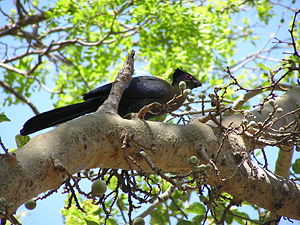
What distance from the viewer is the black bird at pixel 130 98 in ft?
10.4

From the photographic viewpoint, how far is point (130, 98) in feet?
13.0

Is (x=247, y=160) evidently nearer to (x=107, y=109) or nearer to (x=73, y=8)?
(x=107, y=109)

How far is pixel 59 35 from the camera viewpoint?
671cm

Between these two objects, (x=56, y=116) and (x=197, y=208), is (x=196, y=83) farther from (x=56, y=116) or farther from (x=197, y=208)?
(x=197, y=208)

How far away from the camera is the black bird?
10.4 feet

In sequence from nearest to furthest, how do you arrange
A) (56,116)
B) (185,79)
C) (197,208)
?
(197,208) < (56,116) < (185,79)

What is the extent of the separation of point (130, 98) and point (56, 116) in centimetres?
89

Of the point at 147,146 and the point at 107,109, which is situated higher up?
the point at 107,109

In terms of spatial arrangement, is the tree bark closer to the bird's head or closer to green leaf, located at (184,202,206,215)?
green leaf, located at (184,202,206,215)

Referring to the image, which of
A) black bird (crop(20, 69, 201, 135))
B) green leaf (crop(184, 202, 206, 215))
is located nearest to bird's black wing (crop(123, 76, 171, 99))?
black bird (crop(20, 69, 201, 135))

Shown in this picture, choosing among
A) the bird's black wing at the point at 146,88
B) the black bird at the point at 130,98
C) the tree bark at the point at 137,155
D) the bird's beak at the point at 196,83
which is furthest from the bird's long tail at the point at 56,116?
the bird's beak at the point at 196,83

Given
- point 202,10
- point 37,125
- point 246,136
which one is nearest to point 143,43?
point 202,10

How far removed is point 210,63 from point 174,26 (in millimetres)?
648

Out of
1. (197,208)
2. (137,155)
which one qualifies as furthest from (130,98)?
(137,155)
